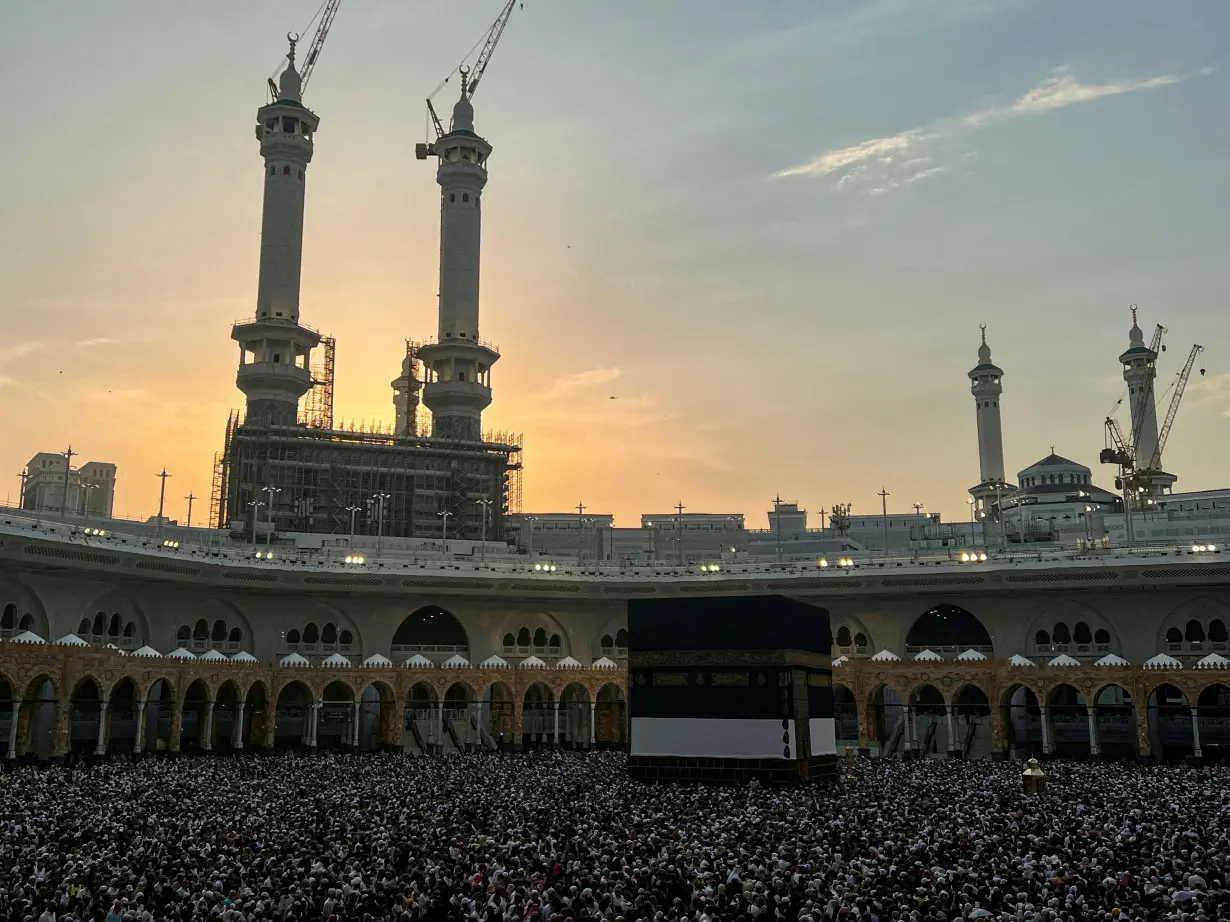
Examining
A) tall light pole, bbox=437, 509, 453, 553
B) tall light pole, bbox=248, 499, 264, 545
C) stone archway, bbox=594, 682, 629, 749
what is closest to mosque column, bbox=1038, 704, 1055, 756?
stone archway, bbox=594, 682, 629, 749

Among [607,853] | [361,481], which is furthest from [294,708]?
[607,853]

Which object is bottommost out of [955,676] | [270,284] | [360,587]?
[955,676]

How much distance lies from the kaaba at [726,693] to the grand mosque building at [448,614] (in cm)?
92

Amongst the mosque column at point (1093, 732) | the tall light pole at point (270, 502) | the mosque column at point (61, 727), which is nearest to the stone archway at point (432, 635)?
the tall light pole at point (270, 502)

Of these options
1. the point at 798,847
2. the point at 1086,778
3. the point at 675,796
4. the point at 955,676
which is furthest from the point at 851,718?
the point at 798,847

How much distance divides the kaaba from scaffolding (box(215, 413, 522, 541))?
32290 mm

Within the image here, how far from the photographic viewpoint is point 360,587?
4944cm

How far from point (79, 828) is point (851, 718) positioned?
39.4 meters

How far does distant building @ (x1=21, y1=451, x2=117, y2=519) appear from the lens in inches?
2916

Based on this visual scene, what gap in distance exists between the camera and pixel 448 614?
53.9m

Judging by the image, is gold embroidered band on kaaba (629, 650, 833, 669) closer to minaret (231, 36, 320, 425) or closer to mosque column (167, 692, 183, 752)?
mosque column (167, 692, 183, 752)

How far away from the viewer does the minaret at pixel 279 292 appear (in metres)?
63.9

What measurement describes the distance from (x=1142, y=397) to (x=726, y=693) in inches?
2325

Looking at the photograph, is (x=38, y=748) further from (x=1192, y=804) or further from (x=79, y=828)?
(x=1192, y=804)
